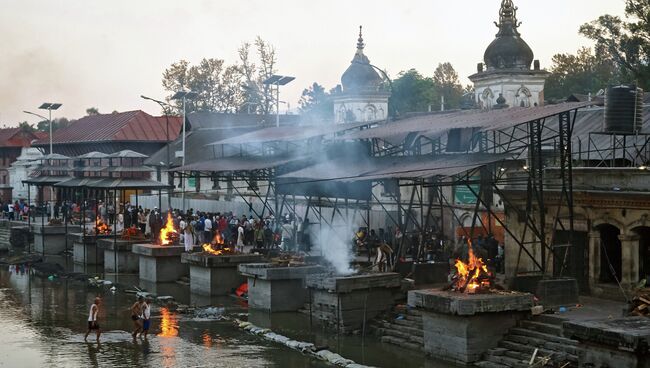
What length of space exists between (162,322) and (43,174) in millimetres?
37386

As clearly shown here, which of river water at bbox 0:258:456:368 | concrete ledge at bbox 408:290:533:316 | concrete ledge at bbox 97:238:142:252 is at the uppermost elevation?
concrete ledge at bbox 97:238:142:252

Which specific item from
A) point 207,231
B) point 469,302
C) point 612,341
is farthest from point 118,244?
point 612,341

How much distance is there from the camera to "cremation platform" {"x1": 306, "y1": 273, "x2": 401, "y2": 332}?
26453mm

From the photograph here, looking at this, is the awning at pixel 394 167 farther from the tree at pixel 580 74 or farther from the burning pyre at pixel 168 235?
the tree at pixel 580 74

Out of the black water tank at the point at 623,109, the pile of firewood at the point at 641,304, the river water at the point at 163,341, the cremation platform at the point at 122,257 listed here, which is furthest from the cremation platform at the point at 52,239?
the pile of firewood at the point at 641,304

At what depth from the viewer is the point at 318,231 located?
41.0 metres

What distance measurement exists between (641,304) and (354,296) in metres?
8.80

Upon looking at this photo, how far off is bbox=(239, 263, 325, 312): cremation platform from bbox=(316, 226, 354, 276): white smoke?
272 centimetres

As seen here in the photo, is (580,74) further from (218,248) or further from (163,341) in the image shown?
(163,341)

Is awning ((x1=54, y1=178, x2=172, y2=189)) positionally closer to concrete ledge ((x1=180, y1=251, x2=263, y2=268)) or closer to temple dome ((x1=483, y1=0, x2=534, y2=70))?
concrete ledge ((x1=180, y1=251, x2=263, y2=268))

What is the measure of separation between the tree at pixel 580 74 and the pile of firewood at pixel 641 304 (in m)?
51.3

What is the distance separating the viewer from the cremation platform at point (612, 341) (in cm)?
1741

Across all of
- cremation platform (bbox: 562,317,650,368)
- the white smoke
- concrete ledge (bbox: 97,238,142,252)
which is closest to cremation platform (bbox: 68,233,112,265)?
concrete ledge (bbox: 97,238,142,252)

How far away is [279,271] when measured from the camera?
29688 mm
